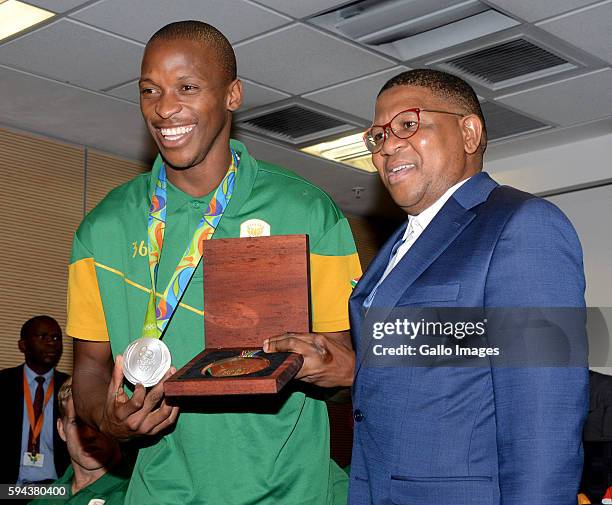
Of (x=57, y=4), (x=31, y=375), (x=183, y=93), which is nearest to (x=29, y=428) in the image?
(x=31, y=375)

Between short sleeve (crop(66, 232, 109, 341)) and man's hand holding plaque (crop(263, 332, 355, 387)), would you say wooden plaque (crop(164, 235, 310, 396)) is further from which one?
short sleeve (crop(66, 232, 109, 341))

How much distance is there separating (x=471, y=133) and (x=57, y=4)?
3918 millimetres

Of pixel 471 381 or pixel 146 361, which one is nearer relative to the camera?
pixel 471 381

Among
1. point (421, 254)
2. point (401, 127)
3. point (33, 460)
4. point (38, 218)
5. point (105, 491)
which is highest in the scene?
point (38, 218)

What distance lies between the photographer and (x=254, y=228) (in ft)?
7.77

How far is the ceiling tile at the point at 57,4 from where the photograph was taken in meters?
5.69

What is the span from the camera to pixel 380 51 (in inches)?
258

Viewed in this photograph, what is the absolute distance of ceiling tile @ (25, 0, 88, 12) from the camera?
5.69 metres

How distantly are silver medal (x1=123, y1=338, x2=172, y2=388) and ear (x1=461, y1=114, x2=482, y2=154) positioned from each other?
2.73ft

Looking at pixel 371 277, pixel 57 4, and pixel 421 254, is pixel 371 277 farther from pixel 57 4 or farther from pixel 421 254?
pixel 57 4

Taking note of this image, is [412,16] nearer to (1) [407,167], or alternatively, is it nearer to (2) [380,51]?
(2) [380,51]

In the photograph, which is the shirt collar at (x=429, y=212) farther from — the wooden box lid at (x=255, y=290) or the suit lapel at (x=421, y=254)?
the wooden box lid at (x=255, y=290)

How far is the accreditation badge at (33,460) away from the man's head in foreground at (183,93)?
16.2 ft

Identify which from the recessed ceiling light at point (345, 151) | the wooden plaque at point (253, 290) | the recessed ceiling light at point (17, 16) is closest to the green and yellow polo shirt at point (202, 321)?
the wooden plaque at point (253, 290)
